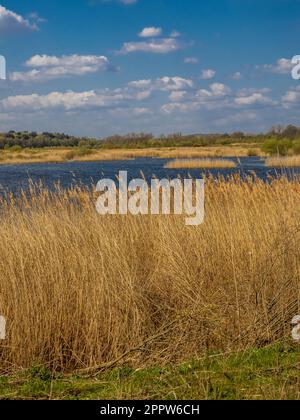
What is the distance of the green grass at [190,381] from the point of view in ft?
11.3

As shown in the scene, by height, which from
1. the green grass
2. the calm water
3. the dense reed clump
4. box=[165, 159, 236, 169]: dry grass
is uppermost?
box=[165, 159, 236, 169]: dry grass

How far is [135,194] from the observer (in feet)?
24.0

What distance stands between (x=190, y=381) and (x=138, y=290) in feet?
5.12

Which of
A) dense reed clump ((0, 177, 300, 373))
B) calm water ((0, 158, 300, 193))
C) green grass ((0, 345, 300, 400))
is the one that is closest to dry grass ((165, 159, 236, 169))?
calm water ((0, 158, 300, 193))

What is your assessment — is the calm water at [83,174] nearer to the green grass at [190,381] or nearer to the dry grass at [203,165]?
the dry grass at [203,165]

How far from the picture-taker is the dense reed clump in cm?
463

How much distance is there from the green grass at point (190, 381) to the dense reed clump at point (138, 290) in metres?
0.37

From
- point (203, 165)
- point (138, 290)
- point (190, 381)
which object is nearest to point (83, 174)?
point (203, 165)

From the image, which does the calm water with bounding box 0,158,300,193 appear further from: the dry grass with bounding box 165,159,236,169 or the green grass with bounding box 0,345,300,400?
the green grass with bounding box 0,345,300,400

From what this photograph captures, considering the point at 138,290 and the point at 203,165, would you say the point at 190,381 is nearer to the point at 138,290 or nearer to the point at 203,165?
the point at 138,290

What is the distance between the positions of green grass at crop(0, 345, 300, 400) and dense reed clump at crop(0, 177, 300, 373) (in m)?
0.37

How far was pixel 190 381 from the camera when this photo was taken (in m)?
3.64

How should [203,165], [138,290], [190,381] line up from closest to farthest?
1. [190,381]
2. [138,290]
3. [203,165]

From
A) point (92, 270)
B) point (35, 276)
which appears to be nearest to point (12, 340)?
point (35, 276)
